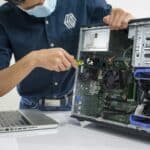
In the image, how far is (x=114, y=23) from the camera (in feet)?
3.33

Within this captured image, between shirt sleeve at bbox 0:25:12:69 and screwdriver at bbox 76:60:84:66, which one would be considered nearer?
screwdriver at bbox 76:60:84:66

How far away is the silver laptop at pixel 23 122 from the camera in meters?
0.96

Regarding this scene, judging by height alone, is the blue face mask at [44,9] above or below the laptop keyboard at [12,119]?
above

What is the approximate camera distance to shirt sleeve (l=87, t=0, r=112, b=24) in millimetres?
1365

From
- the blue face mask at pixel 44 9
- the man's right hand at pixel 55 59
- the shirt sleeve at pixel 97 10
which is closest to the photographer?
the man's right hand at pixel 55 59

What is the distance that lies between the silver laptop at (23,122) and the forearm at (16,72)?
0.45 ft

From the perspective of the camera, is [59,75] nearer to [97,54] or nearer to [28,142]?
[97,54]

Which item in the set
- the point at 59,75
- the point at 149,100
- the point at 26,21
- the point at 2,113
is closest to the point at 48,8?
the point at 26,21

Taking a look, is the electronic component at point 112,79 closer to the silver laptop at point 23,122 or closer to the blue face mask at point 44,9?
the silver laptop at point 23,122

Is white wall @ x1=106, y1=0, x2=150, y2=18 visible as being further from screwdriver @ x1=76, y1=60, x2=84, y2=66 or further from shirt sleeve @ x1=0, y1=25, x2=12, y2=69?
screwdriver @ x1=76, y1=60, x2=84, y2=66

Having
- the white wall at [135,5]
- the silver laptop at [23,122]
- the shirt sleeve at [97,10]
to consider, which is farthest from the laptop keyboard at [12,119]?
the white wall at [135,5]

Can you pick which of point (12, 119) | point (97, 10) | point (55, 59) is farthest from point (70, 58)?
point (97, 10)

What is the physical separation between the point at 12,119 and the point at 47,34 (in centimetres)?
44

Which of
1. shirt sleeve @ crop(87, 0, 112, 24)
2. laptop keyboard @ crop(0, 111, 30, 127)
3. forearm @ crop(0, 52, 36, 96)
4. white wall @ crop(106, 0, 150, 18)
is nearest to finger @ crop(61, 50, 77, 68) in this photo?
forearm @ crop(0, 52, 36, 96)
